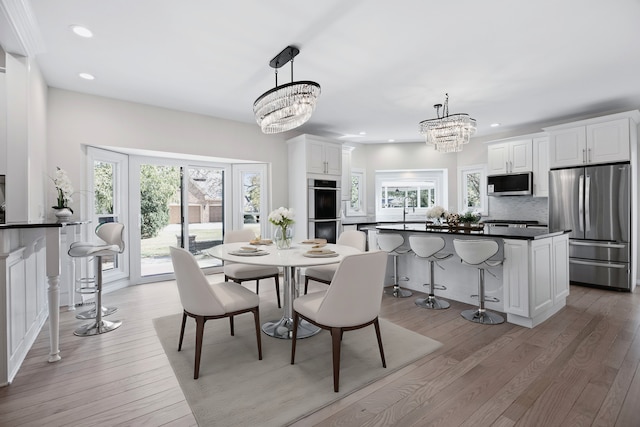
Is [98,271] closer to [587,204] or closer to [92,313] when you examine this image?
[92,313]

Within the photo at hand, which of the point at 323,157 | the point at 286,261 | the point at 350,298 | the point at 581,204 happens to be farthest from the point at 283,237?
the point at 581,204

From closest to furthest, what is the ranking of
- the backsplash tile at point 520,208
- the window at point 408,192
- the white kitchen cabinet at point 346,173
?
the backsplash tile at point 520,208, the white kitchen cabinet at point 346,173, the window at point 408,192

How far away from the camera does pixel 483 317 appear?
3.19m

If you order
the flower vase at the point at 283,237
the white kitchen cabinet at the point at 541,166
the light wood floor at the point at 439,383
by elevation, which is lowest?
the light wood floor at the point at 439,383

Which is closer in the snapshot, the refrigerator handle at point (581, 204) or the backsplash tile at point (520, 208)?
the refrigerator handle at point (581, 204)

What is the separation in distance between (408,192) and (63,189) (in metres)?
6.05

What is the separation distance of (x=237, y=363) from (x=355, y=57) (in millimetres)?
2852

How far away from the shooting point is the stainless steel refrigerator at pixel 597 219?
4.20 metres

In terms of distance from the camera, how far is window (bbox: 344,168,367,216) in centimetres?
693

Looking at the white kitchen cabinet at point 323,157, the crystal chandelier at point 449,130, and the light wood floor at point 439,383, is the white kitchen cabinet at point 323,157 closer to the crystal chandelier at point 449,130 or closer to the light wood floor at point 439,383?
the crystal chandelier at point 449,130

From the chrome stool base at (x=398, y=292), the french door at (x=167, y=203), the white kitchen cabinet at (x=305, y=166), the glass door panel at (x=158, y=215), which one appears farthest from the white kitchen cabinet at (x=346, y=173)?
the glass door panel at (x=158, y=215)

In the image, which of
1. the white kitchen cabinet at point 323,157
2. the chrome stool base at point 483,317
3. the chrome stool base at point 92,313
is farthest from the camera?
the white kitchen cabinet at point 323,157

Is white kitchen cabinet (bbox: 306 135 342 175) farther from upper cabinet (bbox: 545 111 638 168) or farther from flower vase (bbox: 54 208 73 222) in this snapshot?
upper cabinet (bbox: 545 111 638 168)

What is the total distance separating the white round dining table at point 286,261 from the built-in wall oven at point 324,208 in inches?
77.6
